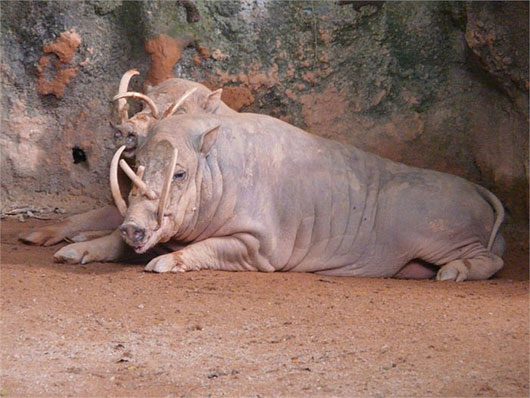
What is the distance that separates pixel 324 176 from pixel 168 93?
112 cm

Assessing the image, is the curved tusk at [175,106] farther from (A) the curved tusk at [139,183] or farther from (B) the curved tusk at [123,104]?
(A) the curved tusk at [139,183]

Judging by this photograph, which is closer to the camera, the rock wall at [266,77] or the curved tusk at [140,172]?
the curved tusk at [140,172]

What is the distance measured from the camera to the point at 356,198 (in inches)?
282

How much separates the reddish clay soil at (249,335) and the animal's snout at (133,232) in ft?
0.70

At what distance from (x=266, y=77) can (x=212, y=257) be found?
1627 millimetres

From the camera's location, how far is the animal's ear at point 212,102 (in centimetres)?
723

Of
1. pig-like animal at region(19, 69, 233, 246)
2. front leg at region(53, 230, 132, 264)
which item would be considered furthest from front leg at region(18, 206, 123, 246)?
front leg at region(53, 230, 132, 264)

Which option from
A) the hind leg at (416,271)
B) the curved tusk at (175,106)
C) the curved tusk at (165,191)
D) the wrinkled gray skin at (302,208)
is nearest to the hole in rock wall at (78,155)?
the curved tusk at (175,106)

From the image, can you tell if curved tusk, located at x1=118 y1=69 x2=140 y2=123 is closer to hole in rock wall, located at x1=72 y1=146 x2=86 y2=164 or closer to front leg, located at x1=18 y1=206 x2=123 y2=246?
front leg, located at x1=18 y1=206 x2=123 y2=246

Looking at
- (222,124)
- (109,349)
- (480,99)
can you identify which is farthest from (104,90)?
(109,349)

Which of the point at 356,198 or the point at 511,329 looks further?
the point at 356,198

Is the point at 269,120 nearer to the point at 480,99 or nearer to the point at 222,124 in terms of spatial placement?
the point at 222,124

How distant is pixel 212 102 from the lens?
286 inches

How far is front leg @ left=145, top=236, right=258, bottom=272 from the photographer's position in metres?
6.50
